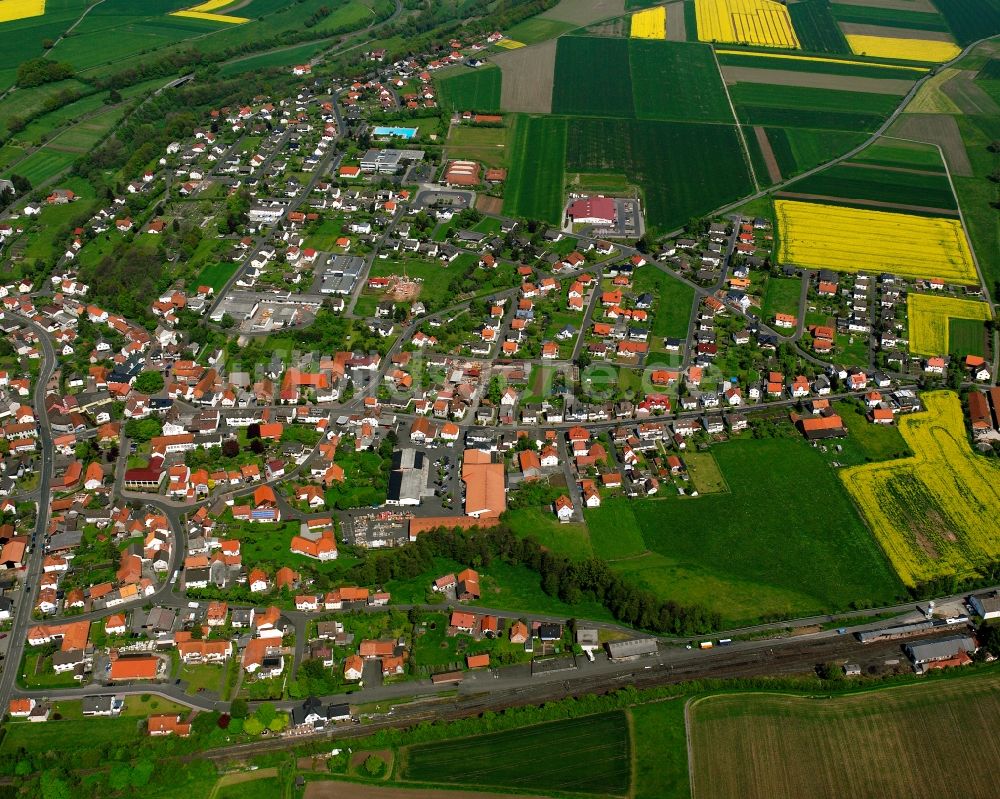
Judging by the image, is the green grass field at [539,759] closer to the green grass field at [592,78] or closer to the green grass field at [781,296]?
the green grass field at [781,296]

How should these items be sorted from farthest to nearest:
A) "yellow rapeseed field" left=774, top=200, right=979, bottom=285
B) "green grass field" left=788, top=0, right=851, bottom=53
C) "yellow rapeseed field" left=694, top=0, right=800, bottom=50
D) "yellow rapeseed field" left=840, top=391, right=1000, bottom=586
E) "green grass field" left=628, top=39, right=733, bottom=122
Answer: "yellow rapeseed field" left=694, top=0, right=800, bottom=50 → "green grass field" left=788, top=0, right=851, bottom=53 → "green grass field" left=628, top=39, right=733, bottom=122 → "yellow rapeseed field" left=774, top=200, right=979, bottom=285 → "yellow rapeseed field" left=840, top=391, right=1000, bottom=586

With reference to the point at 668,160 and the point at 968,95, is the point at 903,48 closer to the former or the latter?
the point at 968,95

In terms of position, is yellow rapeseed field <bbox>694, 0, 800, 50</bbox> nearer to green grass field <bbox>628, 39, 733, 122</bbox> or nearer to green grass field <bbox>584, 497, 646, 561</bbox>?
green grass field <bbox>628, 39, 733, 122</bbox>

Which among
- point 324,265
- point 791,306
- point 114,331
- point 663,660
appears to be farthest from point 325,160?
point 663,660

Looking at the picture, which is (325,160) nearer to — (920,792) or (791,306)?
(791,306)

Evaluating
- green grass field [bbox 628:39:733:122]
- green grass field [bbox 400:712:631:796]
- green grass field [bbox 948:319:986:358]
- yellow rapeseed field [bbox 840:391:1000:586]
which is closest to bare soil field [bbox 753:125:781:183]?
green grass field [bbox 628:39:733:122]

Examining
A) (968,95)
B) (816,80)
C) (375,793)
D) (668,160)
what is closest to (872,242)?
(668,160)
